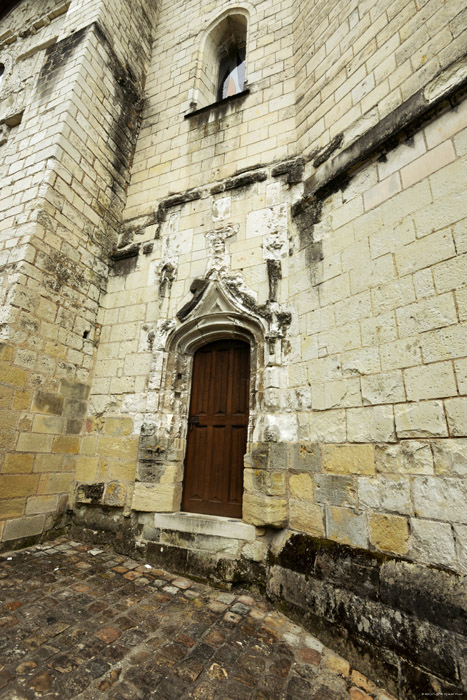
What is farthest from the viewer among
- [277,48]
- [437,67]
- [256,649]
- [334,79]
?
[277,48]

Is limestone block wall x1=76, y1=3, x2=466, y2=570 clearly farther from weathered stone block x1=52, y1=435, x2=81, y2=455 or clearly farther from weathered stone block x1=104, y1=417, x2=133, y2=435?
weathered stone block x1=52, y1=435, x2=81, y2=455

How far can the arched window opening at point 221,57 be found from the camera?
18.1 ft

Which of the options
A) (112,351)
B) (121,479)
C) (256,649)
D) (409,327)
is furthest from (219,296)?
(256,649)

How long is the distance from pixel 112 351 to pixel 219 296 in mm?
1546

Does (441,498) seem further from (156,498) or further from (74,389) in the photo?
(74,389)

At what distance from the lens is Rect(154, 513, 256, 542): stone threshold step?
3.00 m

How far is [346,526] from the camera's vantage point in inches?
98.0

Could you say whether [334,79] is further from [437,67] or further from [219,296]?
[219,296]

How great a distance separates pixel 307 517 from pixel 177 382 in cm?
190

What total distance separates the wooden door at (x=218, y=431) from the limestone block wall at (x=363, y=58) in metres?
2.44

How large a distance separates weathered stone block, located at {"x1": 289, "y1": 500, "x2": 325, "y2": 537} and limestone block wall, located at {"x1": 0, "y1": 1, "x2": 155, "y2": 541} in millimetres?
2560

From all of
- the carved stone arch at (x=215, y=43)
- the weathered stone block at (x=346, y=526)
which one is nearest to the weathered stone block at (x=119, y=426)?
the weathered stone block at (x=346, y=526)

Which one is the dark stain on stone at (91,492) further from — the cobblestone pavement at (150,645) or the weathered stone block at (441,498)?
the weathered stone block at (441,498)

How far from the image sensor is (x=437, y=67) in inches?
106
